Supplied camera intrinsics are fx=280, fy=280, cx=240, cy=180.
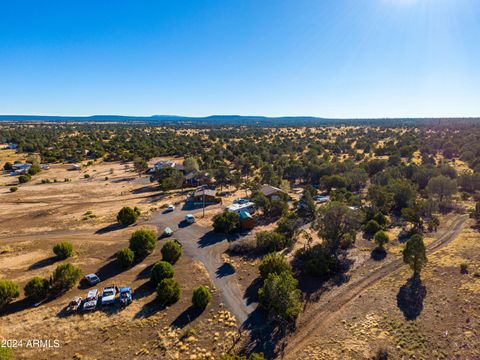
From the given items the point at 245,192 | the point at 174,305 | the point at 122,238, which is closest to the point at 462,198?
the point at 245,192

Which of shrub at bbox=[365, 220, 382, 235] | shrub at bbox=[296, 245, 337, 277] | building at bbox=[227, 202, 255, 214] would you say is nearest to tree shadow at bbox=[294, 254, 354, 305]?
shrub at bbox=[296, 245, 337, 277]

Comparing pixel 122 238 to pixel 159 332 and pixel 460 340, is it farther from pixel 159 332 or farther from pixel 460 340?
pixel 460 340

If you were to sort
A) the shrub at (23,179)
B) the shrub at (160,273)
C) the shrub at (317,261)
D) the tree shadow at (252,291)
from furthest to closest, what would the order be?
the shrub at (23,179), the shrub at (317,261), the shrub at (160,273), the tree shadow at (252,291)

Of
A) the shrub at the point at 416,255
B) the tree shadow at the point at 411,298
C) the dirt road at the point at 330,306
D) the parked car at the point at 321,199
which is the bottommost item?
the dirt road at the point at 330,306

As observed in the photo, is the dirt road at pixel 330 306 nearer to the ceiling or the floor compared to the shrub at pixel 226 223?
nearer to the floor

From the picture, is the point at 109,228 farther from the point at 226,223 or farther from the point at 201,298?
the point at 201,298

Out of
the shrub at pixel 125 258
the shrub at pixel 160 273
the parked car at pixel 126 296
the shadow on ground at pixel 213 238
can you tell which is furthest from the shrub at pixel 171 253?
the parked car at pixel 126 296

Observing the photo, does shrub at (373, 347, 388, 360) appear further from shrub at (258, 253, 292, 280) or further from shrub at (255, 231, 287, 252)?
shrub at (255, 231, 287, 252)

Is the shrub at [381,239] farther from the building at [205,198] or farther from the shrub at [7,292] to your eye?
the shrub at [7,292]

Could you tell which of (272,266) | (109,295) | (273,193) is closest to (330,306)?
(272,266)
